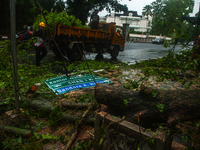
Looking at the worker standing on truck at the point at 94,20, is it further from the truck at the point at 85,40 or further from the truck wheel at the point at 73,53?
the truck wheel at the point at 73,53

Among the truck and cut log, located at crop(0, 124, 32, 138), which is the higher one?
the truck

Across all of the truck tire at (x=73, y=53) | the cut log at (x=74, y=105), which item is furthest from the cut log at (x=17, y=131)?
the truck tire at (x=73, y=53)

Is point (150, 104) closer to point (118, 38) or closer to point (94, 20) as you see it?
point (94, 20)

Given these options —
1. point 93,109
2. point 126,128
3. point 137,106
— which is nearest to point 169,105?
point 137,106

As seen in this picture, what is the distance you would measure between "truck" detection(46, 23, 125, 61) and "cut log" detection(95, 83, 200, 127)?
5040 millimetres

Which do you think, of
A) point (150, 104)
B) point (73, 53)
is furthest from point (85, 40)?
point (150, 104)

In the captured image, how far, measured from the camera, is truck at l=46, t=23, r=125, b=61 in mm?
8817

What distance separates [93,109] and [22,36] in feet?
44.6

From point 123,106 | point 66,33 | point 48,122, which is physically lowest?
point 48,122

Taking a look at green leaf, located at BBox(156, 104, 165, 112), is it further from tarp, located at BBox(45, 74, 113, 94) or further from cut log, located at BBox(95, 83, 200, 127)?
tarp, located at BBox(45, 74, 113, 94)

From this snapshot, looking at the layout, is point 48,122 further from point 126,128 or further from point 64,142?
point 126,128

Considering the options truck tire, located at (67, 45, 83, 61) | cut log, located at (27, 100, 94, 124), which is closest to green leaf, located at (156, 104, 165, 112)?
cut log, located at (27, 100, 94, 124)

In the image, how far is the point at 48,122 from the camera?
3156mm

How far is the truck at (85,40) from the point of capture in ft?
28.9
